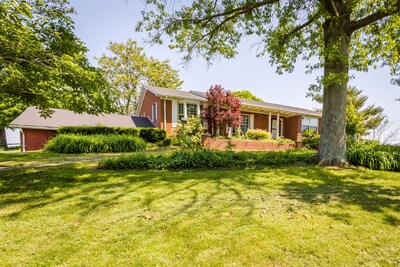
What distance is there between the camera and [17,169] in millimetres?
6020

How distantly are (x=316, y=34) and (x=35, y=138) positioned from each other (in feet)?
58.7

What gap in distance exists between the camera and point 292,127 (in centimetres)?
2158

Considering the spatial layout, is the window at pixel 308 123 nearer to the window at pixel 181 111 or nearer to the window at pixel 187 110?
the window at pixel 187 110

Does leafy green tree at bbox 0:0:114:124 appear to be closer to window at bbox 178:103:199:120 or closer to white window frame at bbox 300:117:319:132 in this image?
window at bbox 178:103:199:120

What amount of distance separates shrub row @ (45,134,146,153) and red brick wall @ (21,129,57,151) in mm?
4063

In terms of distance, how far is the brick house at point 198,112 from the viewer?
15.4 metres

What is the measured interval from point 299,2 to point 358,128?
54.3ft

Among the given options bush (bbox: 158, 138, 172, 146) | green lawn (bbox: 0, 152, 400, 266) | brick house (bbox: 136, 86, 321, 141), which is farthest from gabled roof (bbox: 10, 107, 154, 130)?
green lawn (bbox: 0, 152, 400, 266)

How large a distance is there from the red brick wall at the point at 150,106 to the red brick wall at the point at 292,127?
1396 centimetres

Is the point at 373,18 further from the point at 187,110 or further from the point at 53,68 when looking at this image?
the point at 187,110

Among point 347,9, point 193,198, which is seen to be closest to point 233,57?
point 347,9

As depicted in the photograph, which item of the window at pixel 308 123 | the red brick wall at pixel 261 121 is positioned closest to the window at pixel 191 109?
the red brick wall at pixel 261 121

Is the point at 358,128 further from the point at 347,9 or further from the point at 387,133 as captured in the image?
the point at 347,9

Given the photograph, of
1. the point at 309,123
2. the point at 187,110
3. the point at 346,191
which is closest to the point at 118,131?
the point at 187,110
